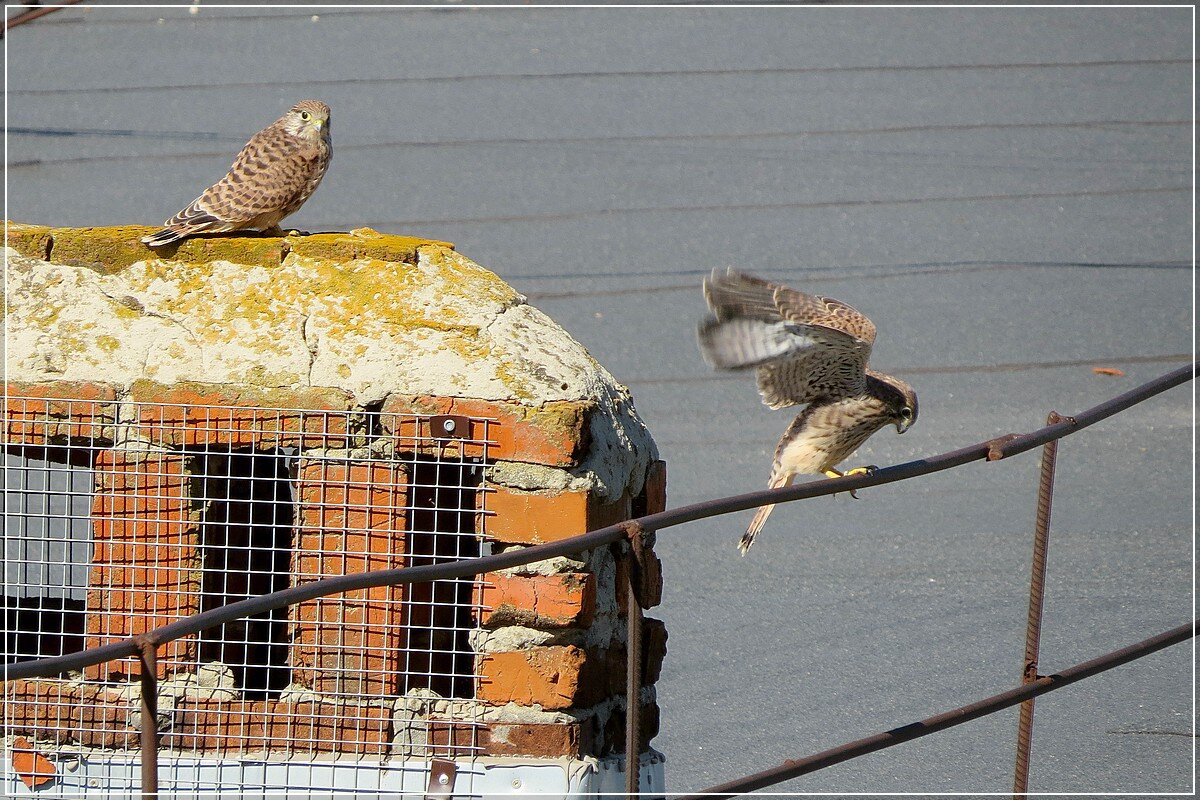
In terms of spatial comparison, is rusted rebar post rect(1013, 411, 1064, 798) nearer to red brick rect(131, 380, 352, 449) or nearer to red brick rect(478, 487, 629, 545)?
red brick rect(478, 487, 629, 545)

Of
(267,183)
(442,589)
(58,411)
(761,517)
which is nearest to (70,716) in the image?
(58,411)

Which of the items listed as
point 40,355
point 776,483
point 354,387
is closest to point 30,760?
point 40,355

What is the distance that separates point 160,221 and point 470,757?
544cm

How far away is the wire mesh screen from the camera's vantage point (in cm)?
246

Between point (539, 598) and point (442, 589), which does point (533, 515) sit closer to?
point (539, 598)

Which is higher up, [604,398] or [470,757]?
[604,398]

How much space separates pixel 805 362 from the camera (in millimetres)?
3096

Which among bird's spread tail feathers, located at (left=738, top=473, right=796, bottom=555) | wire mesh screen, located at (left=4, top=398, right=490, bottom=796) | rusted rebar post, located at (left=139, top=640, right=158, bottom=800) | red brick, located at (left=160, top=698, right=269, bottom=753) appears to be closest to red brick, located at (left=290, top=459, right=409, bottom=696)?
wire mesh screen, located at (left=4, top=398, right=490, bottom=796)

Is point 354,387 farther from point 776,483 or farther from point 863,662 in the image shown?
point 863,662

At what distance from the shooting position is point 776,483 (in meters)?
3.81

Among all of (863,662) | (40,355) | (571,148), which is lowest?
(863,662)

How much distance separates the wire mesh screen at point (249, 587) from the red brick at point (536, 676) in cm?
6

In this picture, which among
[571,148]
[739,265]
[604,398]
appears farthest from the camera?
[571,148]

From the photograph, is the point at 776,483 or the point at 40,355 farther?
the point at 776,483
